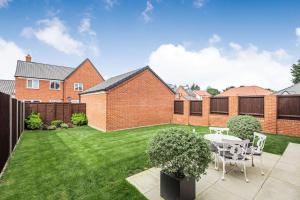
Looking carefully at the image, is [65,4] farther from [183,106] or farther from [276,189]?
[276,189]

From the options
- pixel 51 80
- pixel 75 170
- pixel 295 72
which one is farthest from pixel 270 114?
pixel 295 72

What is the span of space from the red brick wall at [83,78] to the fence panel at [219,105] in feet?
64.0

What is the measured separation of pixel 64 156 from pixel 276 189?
688 centimetres

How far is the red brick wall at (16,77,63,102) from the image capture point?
786 inches

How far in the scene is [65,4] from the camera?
1010 cm

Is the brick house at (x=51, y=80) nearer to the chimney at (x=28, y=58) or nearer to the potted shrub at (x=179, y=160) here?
the chimney at (x=28, y=58)

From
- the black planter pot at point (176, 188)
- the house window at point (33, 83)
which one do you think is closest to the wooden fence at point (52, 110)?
the house window at point (33, 83)

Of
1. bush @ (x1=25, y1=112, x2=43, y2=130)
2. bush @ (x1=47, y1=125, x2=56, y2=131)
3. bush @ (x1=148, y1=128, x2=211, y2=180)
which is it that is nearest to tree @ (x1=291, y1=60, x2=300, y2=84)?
bush @ (x1=148, y1=128, x2=211, y2=180)

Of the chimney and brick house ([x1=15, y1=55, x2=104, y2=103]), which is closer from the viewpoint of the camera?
brick house ([x1=15, y1=55, x2=104, y2=103])

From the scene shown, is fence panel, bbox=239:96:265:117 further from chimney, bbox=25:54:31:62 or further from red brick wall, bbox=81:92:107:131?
chimney, bbox=25:54:31:62

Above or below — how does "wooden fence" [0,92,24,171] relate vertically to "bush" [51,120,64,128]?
above

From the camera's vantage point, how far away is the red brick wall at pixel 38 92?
65.5ft

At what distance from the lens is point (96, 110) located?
12734 mm

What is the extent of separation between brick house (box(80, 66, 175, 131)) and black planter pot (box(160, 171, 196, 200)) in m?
8.48
